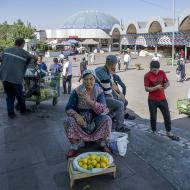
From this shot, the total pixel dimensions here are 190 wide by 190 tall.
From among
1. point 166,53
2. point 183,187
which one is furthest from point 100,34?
point 183,187

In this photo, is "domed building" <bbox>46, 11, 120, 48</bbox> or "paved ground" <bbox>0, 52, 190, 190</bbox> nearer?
"paved ground" <bbox>0, 52, 190, 190</bbox>

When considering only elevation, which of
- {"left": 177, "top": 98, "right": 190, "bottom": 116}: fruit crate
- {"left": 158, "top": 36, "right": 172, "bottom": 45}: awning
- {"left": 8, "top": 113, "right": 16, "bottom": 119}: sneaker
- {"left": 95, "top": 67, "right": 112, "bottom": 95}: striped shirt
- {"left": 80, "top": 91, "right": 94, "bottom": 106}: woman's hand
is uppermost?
{"left": 158, "top": 36, "right": 172, "bottom": 45}: awning

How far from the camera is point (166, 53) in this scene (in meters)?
38.7

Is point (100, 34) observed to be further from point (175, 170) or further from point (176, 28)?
point (175, 170)

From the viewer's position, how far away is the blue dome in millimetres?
69375

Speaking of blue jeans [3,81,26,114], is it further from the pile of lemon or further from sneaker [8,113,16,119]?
the pile of lemon

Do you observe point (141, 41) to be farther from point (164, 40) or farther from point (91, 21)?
point (91, 21)

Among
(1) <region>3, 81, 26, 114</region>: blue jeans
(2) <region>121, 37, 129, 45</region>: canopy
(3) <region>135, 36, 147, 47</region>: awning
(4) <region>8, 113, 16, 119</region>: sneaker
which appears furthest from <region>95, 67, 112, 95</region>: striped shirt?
(2) <region>121, 37, 129, 45</region>: canopy

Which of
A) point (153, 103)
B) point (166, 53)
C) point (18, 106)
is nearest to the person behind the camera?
point (153, 103)

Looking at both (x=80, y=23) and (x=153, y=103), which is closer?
(x=153, y=103)

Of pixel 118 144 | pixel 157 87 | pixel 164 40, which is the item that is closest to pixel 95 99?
pixel 118 144

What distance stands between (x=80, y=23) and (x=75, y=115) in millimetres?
68468

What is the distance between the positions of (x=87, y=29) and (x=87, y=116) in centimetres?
6361

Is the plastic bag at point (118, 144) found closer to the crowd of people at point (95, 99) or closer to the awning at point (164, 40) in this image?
the crowd of people at point (95, 99)
